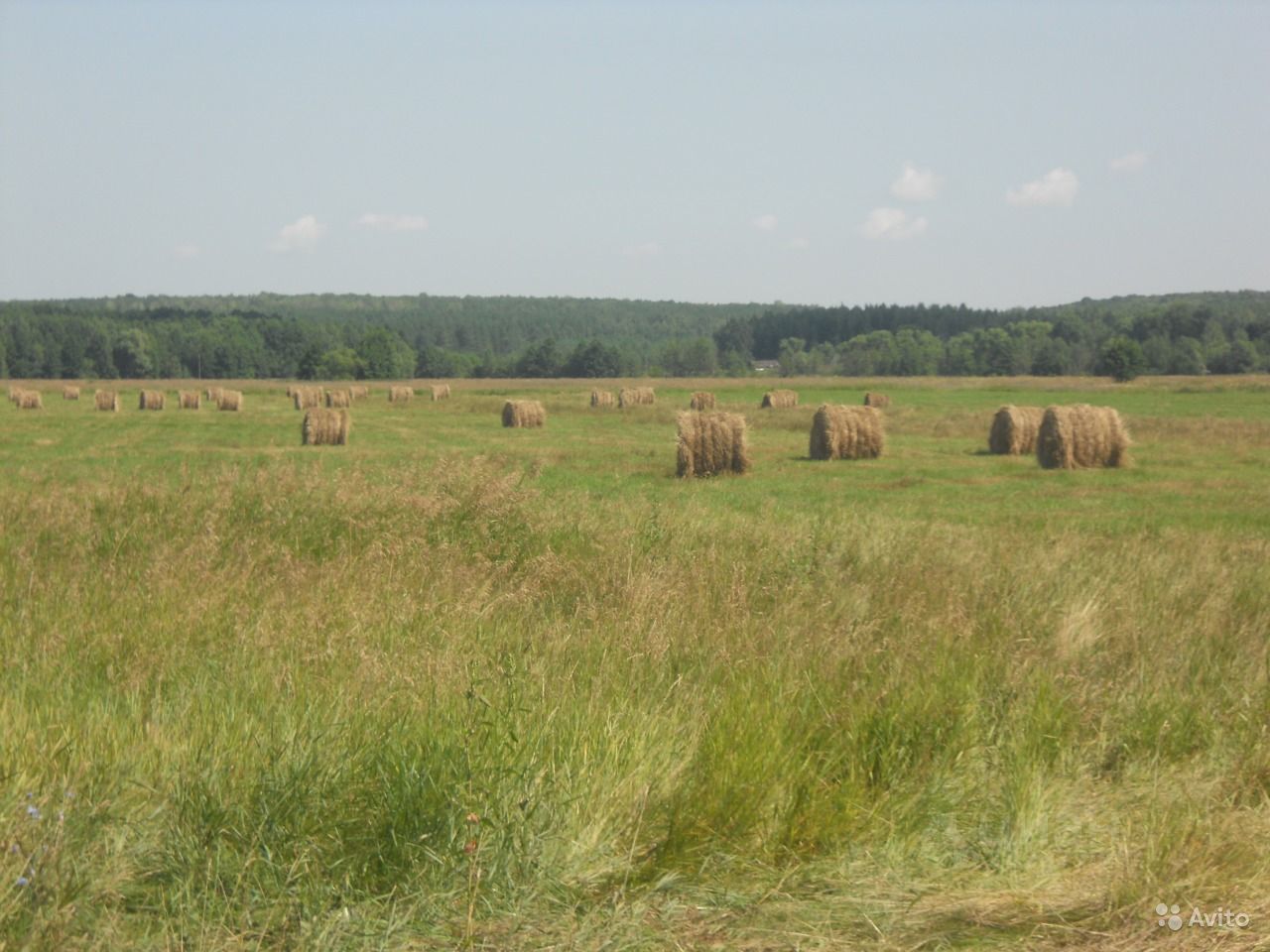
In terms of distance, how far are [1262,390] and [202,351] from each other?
12358cm

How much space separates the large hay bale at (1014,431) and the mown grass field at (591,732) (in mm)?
19644

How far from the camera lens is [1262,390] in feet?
219

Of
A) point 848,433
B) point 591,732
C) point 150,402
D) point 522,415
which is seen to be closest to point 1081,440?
point 848,433

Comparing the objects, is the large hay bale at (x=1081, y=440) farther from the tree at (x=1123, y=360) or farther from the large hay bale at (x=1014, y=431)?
the tree at (x=1123, y=360)

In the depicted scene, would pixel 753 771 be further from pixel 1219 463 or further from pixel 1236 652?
pixel 1219 463

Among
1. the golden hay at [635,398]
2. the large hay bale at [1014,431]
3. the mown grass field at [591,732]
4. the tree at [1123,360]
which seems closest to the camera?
the mown grass field at [591,732]

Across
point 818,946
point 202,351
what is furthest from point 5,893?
point 202,351

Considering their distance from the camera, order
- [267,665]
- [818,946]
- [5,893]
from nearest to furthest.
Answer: [5,893]
[818,946]
[267,665]

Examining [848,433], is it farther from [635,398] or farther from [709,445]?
[635,398]

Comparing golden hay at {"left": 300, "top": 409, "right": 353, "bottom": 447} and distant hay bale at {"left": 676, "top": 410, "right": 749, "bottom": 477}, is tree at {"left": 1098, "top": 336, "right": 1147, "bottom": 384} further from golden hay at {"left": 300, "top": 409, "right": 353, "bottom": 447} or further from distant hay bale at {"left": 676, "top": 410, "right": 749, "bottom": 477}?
distant hay bale at {"left": 676, "top": 410, "right": 749, "bottom": 477}

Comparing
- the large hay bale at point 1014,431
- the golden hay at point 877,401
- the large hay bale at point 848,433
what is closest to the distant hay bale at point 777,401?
the golden hay at point 877,401

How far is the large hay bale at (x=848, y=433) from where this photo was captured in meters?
28.1

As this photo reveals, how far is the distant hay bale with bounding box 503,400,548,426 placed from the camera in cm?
4319

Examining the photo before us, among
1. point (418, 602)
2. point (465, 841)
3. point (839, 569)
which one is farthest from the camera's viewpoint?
point (839, 569)
